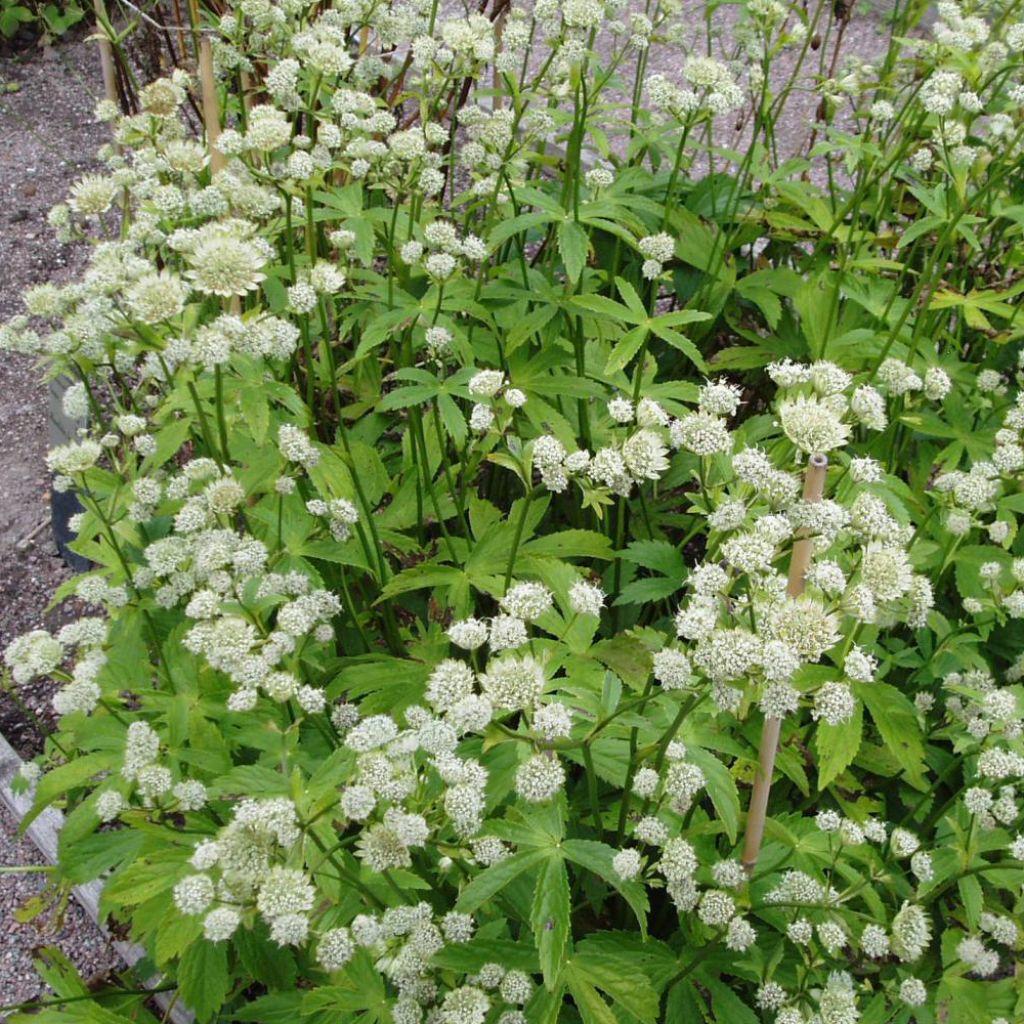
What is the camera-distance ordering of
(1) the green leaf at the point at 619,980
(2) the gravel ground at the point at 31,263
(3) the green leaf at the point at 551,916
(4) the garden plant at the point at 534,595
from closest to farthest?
(3) the green leaf at the point at 551,916, (4) the garden plant at the point at 534,595, (1) the green leaf at the point at 619,980, (2) the gravel ground at the point at 31,263

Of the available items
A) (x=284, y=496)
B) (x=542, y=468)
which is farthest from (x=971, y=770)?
(x=284, y=496)

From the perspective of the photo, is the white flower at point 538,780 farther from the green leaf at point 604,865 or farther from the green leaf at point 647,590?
the green leaf at point 647,590

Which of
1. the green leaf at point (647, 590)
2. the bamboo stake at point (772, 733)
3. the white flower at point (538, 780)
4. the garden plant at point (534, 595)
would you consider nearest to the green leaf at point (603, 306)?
the garden plant at point (534, 595)

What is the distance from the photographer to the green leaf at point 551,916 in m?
1.71

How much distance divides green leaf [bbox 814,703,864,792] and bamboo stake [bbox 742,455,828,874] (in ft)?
0.77

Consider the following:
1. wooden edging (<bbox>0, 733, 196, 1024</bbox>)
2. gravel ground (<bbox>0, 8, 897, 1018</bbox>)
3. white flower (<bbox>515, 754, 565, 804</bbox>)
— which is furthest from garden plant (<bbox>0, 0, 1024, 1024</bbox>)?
gravel ground (<bbox>0, 8, 897, 1018</bbox>)

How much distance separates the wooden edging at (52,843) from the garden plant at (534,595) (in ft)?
0.42

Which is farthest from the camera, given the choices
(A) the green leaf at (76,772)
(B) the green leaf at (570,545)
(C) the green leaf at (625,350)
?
(C) the green leaf at (625,350)

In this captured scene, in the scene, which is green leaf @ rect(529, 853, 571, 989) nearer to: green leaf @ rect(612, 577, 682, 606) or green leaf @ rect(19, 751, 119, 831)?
green leaf @ rect(612, 577, 682, 606)

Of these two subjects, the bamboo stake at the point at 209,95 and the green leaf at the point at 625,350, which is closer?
the green leaf at the point at 625,350

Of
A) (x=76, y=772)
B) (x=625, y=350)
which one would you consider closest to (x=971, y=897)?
(x=625, y=350)

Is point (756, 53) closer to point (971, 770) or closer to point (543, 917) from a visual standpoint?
point (971, 770)

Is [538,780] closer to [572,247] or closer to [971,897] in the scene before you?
[971,897]

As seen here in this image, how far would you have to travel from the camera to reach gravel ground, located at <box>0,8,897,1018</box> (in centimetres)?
329
